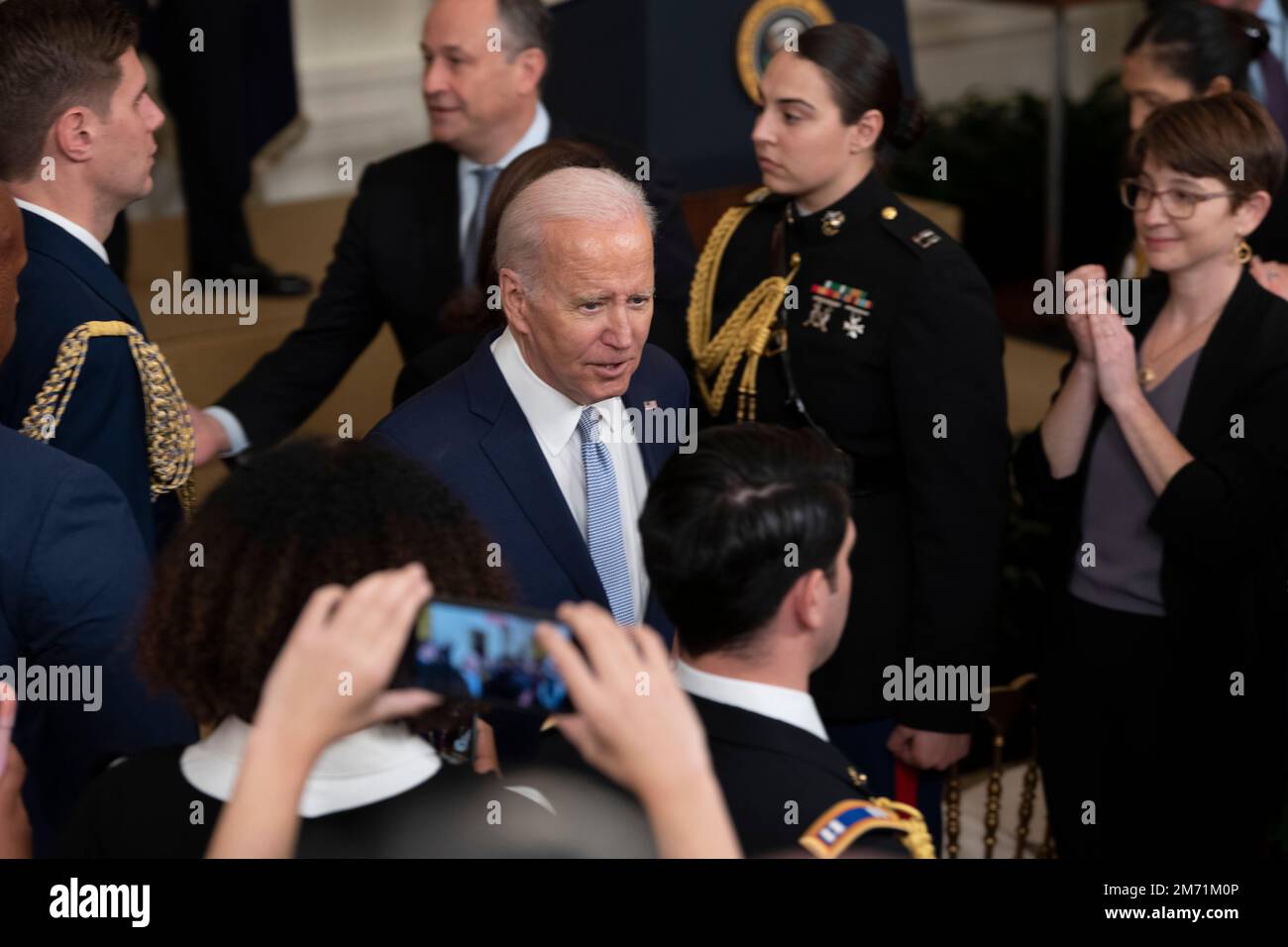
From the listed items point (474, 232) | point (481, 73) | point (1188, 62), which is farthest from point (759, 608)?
point (1188, 62)

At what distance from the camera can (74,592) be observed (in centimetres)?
181

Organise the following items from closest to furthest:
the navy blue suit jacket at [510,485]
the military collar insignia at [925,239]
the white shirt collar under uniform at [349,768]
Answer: the white shirt collar under uniform at [349,768], the navy blue suit jacket at [510,485], the military collar insignia at [925,239]

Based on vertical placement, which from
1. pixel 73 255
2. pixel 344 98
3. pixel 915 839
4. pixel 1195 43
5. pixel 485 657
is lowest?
pixel 915 839

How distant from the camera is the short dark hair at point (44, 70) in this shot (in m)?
2.31

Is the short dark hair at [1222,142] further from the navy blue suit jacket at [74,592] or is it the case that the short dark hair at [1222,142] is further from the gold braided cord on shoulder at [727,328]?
the navy blue suit jacket at [74,592]

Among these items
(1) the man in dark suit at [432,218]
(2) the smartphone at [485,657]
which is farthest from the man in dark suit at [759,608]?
(1) the man in dark suit at [432,218]

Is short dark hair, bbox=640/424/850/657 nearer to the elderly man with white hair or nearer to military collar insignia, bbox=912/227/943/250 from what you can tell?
the elderly man with white hair

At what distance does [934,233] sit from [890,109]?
0.77ft

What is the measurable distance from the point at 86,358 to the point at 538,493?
0.63 metres

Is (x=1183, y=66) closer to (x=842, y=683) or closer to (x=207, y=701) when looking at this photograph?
(x=842, y=683)

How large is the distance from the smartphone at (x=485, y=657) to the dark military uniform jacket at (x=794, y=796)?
29 cm

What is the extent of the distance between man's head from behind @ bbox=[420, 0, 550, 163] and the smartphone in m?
2.07

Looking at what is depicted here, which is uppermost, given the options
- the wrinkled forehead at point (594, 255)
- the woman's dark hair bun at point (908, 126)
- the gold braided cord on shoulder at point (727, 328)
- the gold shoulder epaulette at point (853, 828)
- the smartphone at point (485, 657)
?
the woman's dark hair bun at point (908, 126)

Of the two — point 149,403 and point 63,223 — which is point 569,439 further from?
point 63,223
